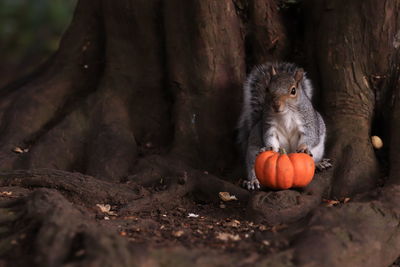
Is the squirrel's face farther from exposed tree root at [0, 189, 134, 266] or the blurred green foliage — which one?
the blurred green foliage

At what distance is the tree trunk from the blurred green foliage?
474cm

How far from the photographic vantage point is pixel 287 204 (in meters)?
3.11

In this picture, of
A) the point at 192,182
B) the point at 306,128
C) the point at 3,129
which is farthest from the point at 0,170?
the point at 306,128

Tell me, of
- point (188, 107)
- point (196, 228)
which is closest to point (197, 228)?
point (196, 228)

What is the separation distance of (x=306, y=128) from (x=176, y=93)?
1.04 metres

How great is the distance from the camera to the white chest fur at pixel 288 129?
367 cm

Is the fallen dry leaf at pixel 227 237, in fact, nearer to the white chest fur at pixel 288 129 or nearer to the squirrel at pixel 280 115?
the squirrel at pixel 280 115

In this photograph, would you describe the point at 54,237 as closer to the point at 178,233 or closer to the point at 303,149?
the point at 178,233

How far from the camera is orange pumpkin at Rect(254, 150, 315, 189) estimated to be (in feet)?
10.3

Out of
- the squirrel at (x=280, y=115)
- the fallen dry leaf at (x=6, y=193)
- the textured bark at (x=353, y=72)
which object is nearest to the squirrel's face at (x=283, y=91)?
the squirrel at (x=280, y=115)

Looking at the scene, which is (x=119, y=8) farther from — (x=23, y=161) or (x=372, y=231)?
(x=372, y=231)

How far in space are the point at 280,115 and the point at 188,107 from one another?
28.7 inches

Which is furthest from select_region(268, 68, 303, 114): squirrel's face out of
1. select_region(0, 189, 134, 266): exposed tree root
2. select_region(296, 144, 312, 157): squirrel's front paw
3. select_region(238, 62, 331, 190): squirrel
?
select_region(0, 189, 134, 266): exposed tree root

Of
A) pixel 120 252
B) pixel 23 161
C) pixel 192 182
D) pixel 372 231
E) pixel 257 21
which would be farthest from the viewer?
pixel 257 21
